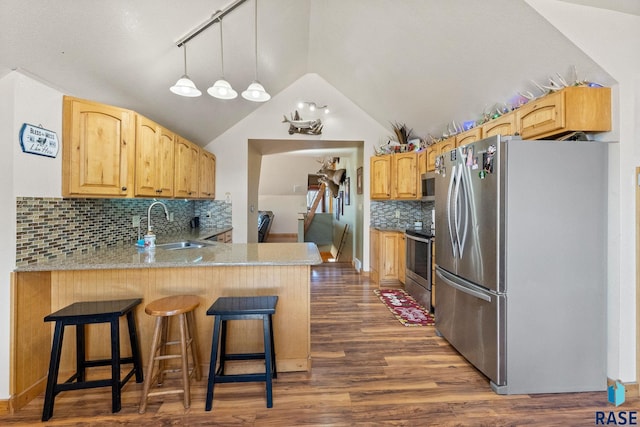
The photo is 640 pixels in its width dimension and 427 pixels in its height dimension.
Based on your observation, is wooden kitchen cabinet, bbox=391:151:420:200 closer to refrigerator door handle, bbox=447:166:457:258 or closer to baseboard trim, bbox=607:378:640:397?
refrigerator door handle, bbox=447:166:457:258

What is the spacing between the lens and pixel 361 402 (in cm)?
182

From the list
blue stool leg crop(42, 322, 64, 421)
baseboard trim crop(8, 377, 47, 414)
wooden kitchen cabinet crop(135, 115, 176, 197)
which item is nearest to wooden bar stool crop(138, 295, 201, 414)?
blue stool leg crop(42, 322, 64, 421)

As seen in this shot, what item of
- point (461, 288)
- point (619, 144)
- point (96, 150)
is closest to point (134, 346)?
point (96, 150)

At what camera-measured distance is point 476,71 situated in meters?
2.58

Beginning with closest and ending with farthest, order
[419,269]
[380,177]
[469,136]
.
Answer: [469,136], [419,269], [380,177]

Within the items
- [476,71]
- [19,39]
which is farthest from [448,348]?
[19,39]

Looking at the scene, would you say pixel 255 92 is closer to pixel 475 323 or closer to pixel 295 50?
pixel 295 50

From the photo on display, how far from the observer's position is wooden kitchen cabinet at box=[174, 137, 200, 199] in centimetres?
323

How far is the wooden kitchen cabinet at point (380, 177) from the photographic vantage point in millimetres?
4520

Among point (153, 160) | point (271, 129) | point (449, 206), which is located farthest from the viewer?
point (271, 129)

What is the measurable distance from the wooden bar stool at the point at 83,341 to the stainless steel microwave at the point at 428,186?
3.42m

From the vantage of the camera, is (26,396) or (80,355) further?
(80,355)

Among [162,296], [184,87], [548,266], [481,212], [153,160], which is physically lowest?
[162,296]

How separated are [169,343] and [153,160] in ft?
5.53
